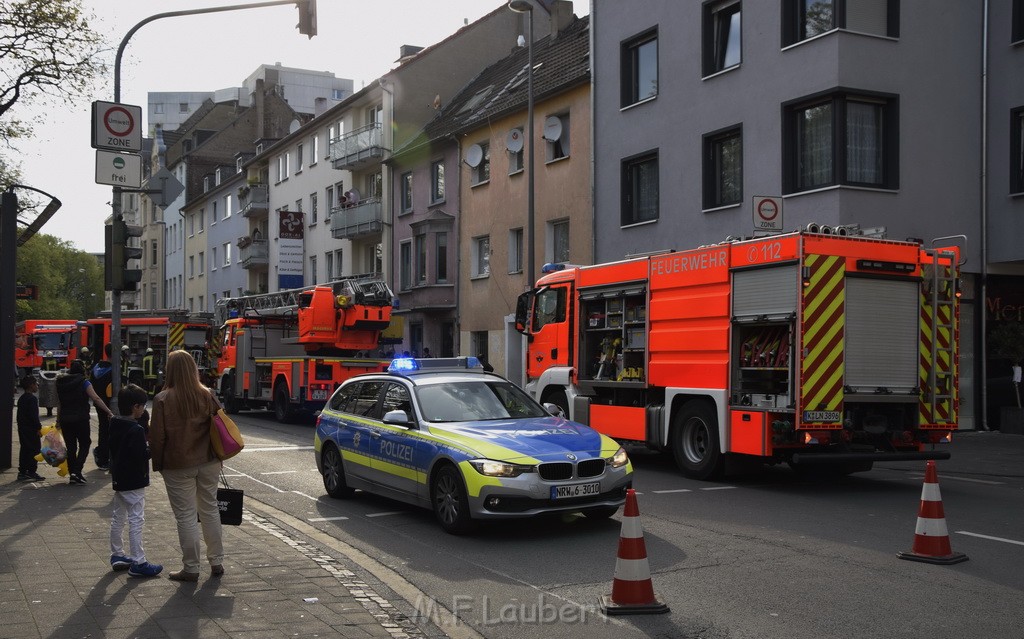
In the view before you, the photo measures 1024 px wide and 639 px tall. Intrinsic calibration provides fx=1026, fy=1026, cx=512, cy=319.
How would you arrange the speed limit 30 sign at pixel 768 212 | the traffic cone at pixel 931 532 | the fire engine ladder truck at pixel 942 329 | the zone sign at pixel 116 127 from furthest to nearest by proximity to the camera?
the speed limit 30 sign at pixel 768 212
the fire engine ladder truck at pixel 942 329
the zone sign at pixel 116 127
the traffic cone at pixel 931 532

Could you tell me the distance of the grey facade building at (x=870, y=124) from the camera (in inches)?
794

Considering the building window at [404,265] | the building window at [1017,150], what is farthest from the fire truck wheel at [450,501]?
the building window at [404,265]

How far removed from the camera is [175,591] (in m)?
6.63

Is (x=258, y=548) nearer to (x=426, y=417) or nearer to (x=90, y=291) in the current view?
(x=426, y=417)

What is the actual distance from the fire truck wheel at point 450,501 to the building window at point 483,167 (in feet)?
80.7

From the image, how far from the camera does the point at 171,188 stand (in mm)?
13383

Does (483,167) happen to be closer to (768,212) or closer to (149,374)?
(149,374)

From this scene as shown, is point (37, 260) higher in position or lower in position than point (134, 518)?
higher

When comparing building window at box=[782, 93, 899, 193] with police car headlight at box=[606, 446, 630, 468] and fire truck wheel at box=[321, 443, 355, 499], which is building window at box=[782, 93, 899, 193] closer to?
police car headlight at box=[606, 446, 630, 468]

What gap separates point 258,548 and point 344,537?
1.10 meters

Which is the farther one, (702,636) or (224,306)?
(224,306)

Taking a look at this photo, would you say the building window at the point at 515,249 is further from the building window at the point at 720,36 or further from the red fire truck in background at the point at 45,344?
the red fire truck in background at the point at 45,344

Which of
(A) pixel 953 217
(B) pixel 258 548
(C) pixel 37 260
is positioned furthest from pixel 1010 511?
(C) pixel 37 260

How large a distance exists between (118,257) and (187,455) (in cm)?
564
